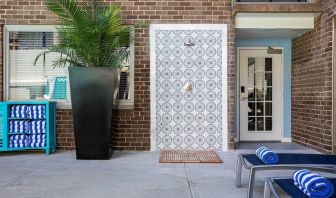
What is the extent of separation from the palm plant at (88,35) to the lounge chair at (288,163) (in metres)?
3.14

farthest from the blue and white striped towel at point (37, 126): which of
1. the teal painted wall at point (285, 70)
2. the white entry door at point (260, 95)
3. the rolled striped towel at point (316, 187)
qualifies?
the rolled striped towel at point (316, 187)

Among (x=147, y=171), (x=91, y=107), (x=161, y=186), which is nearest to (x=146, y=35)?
(x=91, y=107)

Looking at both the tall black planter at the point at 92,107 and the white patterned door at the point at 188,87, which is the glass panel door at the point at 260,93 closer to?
the white patterned door at the point at 188,87

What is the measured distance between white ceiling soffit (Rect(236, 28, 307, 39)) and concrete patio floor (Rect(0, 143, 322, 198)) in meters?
2.65

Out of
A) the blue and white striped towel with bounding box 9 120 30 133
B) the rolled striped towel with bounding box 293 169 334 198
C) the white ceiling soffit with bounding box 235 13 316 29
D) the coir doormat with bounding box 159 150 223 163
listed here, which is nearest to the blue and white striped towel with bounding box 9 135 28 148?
the blue and white striped towel with bounding box 9 120 30 133

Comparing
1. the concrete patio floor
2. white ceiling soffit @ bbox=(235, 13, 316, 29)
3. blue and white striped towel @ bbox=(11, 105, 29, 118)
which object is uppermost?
white ceiling soffit @ bbox=(235, 13, 316, 29)

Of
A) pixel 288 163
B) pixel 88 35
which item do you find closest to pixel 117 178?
pixel 288 163

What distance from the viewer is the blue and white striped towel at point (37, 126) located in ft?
23.9

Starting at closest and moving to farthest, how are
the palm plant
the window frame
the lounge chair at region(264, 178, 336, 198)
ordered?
the lounge chair at region(264, 178, 336, 198), the palm plant, the window frame

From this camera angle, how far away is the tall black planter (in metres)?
6.71

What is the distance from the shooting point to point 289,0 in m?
8.28

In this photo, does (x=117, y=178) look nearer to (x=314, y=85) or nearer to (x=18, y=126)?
(x=18, y=126)

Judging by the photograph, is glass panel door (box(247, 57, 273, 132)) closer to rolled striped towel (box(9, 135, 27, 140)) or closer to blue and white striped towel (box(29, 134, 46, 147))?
blue and white striped towel (box(29, 134, 46, 147))

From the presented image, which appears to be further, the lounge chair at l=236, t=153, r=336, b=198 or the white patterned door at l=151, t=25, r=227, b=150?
the white patterned door at l=151, t=25, r=227, b=150
